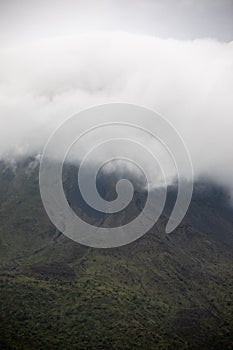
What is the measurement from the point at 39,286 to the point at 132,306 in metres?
42.4

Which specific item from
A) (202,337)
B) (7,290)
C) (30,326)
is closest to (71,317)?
(30,326)

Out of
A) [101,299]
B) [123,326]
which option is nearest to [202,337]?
[123,326]

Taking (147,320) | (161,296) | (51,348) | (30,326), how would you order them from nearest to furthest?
(51,348) → (30,326) → (147,320) → (161,296)

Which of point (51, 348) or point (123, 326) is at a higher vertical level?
point (51, 348)

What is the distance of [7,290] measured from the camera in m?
175

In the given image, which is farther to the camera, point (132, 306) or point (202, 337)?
point (132, 306)

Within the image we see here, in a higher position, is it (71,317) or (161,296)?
(71,317)

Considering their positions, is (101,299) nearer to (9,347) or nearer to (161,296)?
(161,296)

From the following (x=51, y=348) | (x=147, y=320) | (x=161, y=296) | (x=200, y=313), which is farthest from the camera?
(x=161, y=296)

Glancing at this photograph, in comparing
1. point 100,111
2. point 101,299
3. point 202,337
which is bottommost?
point 202,337

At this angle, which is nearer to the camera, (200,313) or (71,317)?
(71,317)

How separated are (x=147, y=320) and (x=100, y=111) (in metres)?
94.7

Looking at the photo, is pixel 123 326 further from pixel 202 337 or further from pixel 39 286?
pixel 39 286

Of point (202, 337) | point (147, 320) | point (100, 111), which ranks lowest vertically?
point (202, 337)
